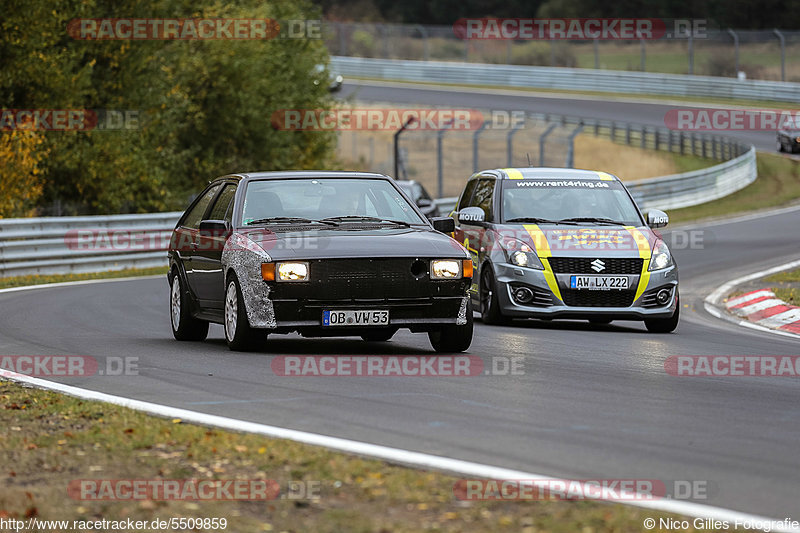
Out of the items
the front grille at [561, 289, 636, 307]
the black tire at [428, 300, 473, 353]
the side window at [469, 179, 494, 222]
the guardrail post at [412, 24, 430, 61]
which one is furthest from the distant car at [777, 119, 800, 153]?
the black tire at [428, 300, 473, 353]

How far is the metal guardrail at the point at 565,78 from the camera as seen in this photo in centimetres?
6044

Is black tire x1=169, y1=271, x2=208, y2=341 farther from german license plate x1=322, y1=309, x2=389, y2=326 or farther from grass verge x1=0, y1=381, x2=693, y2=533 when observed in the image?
grass verge x1=0, y1=381, x2=693, y2=533

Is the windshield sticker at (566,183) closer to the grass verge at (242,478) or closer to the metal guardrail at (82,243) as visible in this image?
the grass verge at (242,478)

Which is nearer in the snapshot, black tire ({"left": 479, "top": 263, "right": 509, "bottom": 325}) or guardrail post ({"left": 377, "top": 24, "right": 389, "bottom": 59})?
black tire ({"left": 479, "top": 263, "right": 509, "bottom": 325})

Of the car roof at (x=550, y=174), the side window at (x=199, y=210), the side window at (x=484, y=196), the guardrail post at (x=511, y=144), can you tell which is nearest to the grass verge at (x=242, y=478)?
the side window at (x=199, y=210)

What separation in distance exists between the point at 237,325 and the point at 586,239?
474cm

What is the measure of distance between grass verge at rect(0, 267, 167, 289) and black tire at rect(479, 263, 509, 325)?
9690 mm

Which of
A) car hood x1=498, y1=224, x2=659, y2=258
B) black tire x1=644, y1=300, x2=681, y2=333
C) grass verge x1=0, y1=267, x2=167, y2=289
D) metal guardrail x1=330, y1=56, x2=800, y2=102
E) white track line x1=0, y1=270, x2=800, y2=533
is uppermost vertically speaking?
metal guardrail x1=330, y1=56, x2=800, y2=102

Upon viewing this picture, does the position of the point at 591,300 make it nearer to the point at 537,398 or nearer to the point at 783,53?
the point at 537,398

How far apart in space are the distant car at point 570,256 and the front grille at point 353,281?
149 inches

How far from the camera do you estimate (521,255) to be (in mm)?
14602

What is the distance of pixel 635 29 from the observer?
83.4 m

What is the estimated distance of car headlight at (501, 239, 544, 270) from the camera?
1449 cm

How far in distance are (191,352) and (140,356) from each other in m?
0.47
